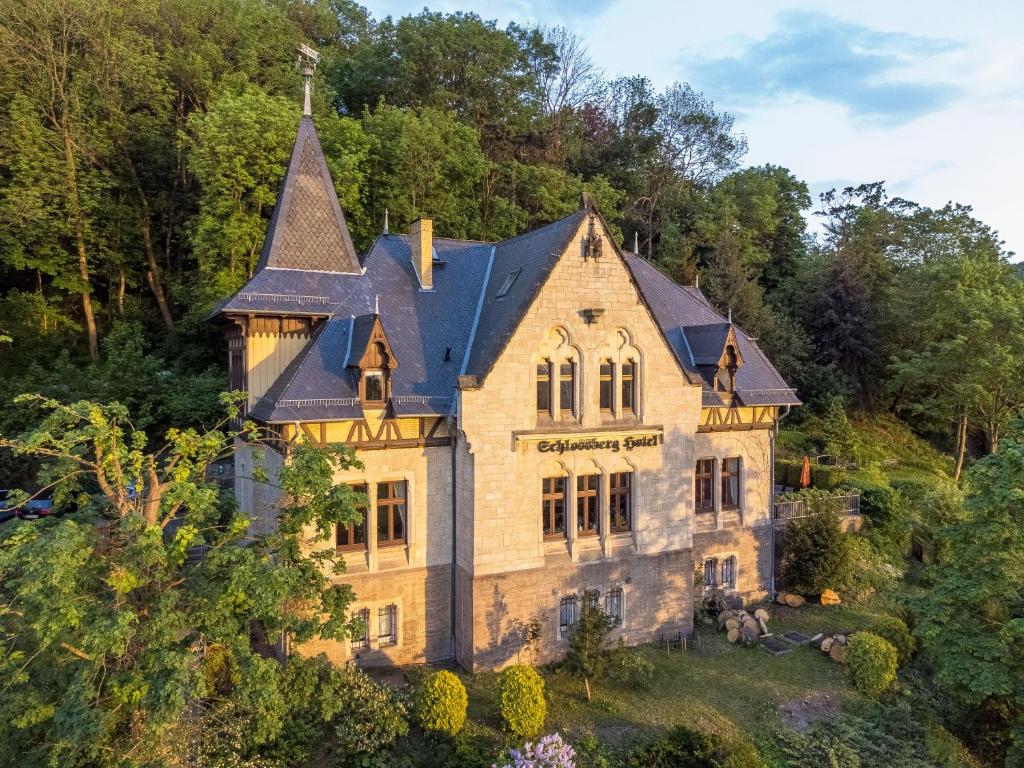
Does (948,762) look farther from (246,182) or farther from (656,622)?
(246,182)

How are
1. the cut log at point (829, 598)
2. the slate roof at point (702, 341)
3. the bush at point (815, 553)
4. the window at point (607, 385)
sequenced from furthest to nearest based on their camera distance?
the cut log at point (829, 598) → the bush at point (815, 553) → the slate roof at point (702, 341) → the window at point (607, 385)

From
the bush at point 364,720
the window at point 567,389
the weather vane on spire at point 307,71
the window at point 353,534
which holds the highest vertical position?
the weather vane on spire at point 307,71

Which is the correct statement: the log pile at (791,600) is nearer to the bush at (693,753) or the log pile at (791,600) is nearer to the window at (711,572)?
the window at (711,572)

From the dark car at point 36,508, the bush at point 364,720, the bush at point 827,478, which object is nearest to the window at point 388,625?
the bush at point 364,720

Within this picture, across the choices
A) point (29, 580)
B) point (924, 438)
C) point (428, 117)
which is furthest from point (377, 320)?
point (924, 438)

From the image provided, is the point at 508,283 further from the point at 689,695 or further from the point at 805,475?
the point at 805,475

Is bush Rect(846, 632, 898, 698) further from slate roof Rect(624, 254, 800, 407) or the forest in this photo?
slate roof Rect(624, 254, 800, 407)

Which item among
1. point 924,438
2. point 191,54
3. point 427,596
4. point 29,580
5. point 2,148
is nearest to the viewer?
point 29,580

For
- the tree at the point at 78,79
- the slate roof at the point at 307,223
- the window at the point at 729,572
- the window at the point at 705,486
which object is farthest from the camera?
the tree at the point at 78,79
